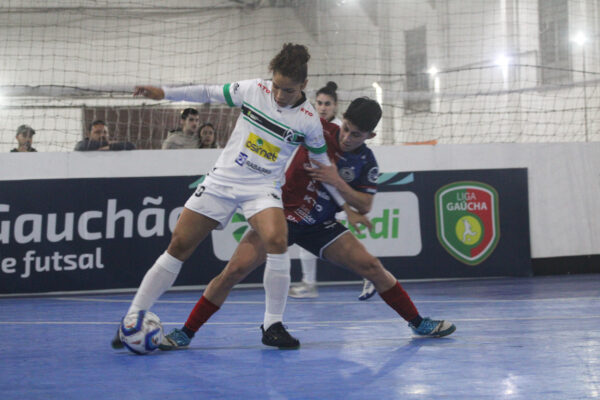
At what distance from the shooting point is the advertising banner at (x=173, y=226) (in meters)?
8.15

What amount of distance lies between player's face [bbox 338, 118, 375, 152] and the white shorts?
623mm

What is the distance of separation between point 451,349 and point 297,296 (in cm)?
344

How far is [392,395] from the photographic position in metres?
2.92

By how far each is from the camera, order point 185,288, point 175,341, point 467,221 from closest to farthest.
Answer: point 175,341, point 185,288, point 467,221

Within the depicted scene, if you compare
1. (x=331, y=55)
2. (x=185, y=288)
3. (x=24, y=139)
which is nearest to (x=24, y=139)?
(x=24, y=139)

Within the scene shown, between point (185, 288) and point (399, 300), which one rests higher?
point (399, 300)

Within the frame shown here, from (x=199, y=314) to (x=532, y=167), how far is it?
20.7 ft

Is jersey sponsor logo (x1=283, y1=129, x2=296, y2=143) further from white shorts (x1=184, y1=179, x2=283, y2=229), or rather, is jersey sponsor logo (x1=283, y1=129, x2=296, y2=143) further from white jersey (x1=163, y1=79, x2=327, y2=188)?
white shorts (x1=184, y1=179, x2=283, y2=229)

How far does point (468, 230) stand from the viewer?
8875 mm

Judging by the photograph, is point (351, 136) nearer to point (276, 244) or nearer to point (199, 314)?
point (276, 244)

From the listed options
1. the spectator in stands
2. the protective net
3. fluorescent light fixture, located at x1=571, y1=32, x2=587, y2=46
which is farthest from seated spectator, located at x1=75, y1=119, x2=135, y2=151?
fluorescent light fixture, located at x1=571, y1=32, x2=587, y2=46

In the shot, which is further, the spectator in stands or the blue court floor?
the spectator in stands

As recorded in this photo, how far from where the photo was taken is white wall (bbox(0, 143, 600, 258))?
8445mm

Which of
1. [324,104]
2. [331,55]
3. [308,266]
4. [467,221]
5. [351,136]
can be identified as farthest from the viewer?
[331,55]
